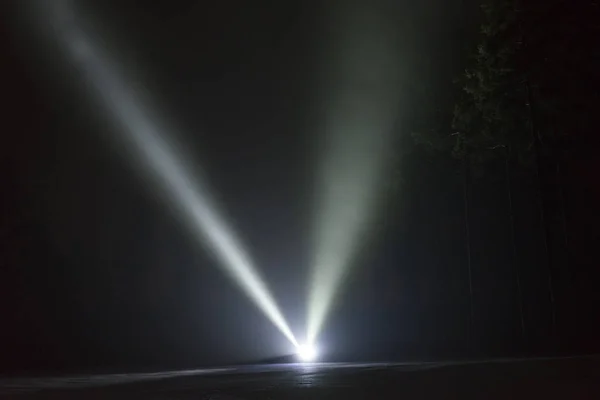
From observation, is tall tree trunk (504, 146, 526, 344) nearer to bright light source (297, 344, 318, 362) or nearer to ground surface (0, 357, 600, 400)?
bright light source (297, 344, 318, 362)

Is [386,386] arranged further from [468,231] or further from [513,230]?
[468,231]

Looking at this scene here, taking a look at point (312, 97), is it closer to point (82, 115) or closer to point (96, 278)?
point (82, 115)

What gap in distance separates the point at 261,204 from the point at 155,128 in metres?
5.05

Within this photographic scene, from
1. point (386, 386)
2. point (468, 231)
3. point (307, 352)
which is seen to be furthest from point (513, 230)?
point (386, 386)

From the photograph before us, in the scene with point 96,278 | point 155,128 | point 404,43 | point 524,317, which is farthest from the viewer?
point 96,278

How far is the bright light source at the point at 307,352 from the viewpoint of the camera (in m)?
15.5

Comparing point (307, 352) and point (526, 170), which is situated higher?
point (526, 170)

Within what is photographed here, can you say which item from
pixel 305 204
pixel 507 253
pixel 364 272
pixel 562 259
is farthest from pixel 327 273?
pixel 562 259

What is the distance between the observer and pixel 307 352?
1638 centimetres

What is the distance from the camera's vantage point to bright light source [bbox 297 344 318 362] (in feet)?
51.0

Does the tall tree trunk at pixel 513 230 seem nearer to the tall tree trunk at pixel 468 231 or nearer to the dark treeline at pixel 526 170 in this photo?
the dark treeline at pixel 526 170

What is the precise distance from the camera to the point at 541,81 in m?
14.2

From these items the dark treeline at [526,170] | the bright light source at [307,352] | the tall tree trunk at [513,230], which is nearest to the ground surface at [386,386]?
the dark treeline at [526,170]

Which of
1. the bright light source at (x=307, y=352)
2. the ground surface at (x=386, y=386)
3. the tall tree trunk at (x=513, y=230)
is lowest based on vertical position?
the ground surface at (x=386, y=386)
